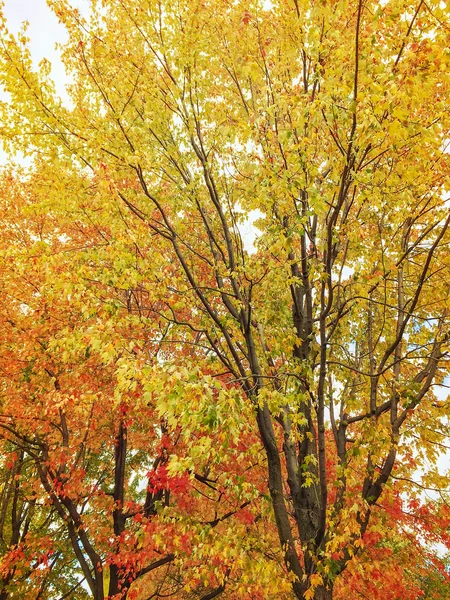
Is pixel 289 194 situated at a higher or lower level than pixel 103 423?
higher

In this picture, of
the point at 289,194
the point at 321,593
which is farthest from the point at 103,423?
the point at 289,194

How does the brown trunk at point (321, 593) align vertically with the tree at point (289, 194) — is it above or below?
below

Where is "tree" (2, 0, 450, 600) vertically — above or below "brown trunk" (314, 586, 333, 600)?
above

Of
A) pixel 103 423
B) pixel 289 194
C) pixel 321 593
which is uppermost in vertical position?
pixel 289 194

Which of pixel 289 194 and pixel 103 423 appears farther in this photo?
pixel 103 423

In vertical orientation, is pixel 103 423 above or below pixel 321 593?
above

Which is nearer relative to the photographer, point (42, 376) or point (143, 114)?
point (143, 114)

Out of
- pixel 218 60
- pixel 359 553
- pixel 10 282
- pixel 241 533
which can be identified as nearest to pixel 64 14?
pixel 218 60

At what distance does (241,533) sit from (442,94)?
776 centimetres

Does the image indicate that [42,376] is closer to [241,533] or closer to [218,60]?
[241,533]

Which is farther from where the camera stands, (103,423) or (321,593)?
(103,423)

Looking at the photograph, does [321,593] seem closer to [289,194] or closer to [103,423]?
[289,194]

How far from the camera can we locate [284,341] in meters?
6.53

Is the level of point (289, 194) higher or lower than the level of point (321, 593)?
higher
